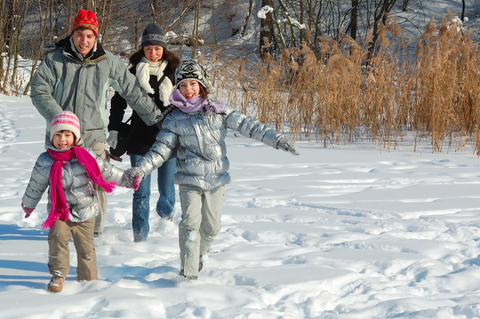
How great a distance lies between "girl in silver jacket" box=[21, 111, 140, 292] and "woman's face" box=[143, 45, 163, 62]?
1050 mm

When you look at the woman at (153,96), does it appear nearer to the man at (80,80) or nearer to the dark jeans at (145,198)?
the dark jeans at (145,198)

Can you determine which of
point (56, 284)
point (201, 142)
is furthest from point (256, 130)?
point (56, 284)

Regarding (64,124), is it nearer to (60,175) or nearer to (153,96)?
(60,175)

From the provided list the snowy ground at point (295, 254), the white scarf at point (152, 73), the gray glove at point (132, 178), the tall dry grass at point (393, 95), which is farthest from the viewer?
the tall dry grass at point (393, 95)

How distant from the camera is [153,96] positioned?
355cm

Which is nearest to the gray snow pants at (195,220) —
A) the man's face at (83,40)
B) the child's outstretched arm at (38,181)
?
the child's outstretched arm at (38,181)

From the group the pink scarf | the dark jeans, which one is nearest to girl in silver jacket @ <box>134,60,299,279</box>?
the pink scarf

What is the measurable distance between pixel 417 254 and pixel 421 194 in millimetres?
1584

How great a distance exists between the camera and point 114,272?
9.49 ft

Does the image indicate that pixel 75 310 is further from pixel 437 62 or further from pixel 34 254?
pixel 437 62

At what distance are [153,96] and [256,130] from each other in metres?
1.08

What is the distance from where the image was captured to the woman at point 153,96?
135 inches

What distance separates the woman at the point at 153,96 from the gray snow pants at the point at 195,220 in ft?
2.38

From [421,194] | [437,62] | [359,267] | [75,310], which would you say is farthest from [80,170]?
[437,62]
